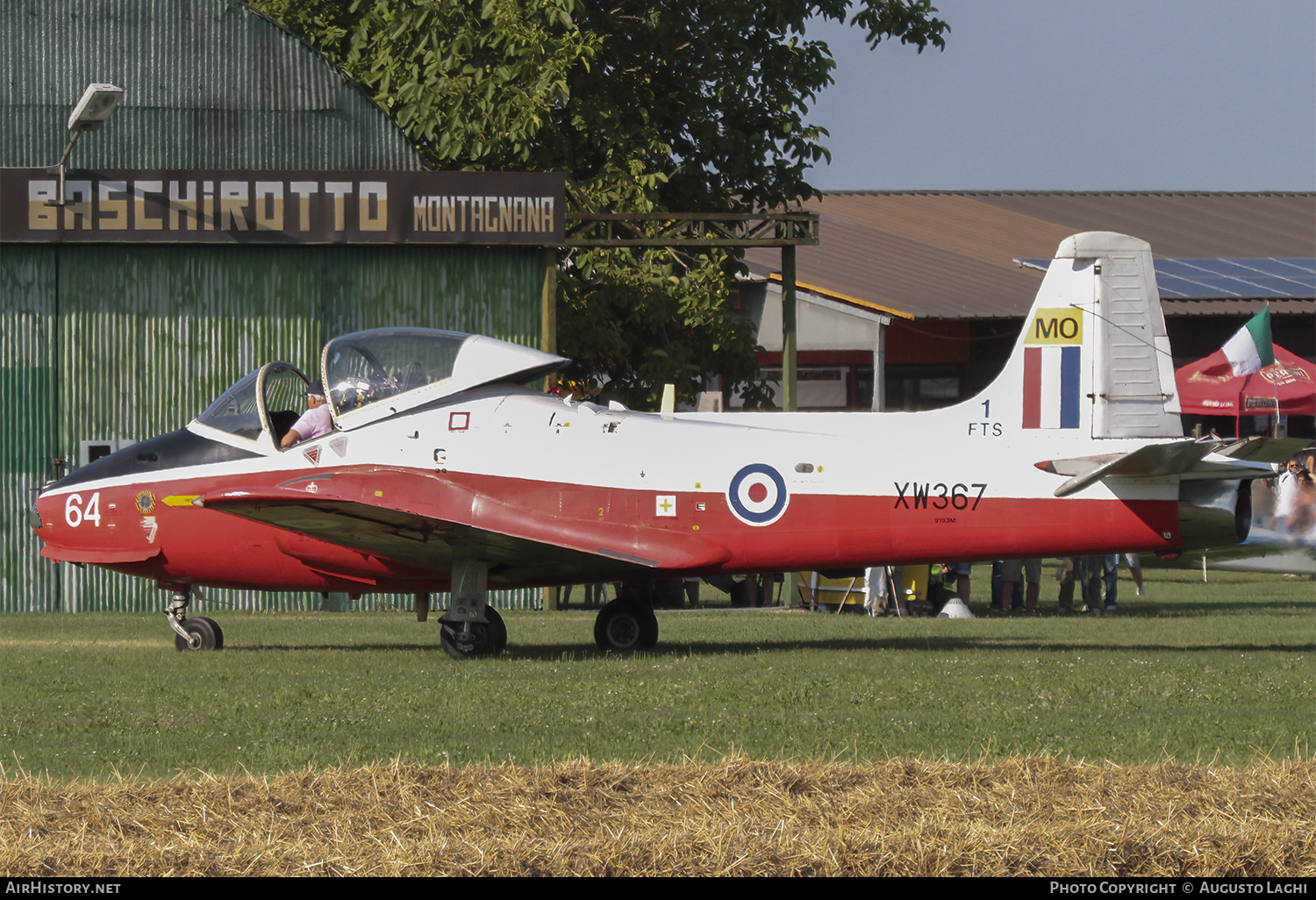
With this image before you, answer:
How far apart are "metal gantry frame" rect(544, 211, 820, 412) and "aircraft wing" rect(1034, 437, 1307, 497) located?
9235 millimetres

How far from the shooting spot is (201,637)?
14.0 metres

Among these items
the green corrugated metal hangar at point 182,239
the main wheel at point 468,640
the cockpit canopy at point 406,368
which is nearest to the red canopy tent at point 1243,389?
the green corrugated metal hangar at point 182,239

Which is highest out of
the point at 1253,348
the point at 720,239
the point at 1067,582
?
the point at 720,239

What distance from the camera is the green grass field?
8.22 metres

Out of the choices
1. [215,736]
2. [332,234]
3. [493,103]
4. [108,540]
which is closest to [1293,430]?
[493,103]

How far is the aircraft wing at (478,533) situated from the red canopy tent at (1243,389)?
1686 centimetres

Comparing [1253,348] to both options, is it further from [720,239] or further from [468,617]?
[468,617]

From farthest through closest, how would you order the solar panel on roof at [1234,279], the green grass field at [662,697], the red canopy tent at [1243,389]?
the solar panel on roof at [1234,279] < the red canopy tent at [1243,389] < the green grass field at [662,697]

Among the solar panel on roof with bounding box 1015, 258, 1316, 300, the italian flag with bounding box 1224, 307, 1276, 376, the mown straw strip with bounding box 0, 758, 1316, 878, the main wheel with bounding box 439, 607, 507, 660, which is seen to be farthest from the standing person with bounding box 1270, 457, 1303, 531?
the solar panel on roof with bounding box 1015, 258, 1316, 300

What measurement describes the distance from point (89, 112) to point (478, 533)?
1045 centimetres

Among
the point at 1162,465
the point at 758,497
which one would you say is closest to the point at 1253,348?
the point at 1162,465

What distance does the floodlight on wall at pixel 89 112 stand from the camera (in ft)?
62.5

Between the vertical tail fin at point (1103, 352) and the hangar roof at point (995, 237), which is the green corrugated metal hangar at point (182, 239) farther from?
the hangar roof at point (995, 237)

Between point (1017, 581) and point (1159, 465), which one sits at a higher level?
point (1159, 465)
